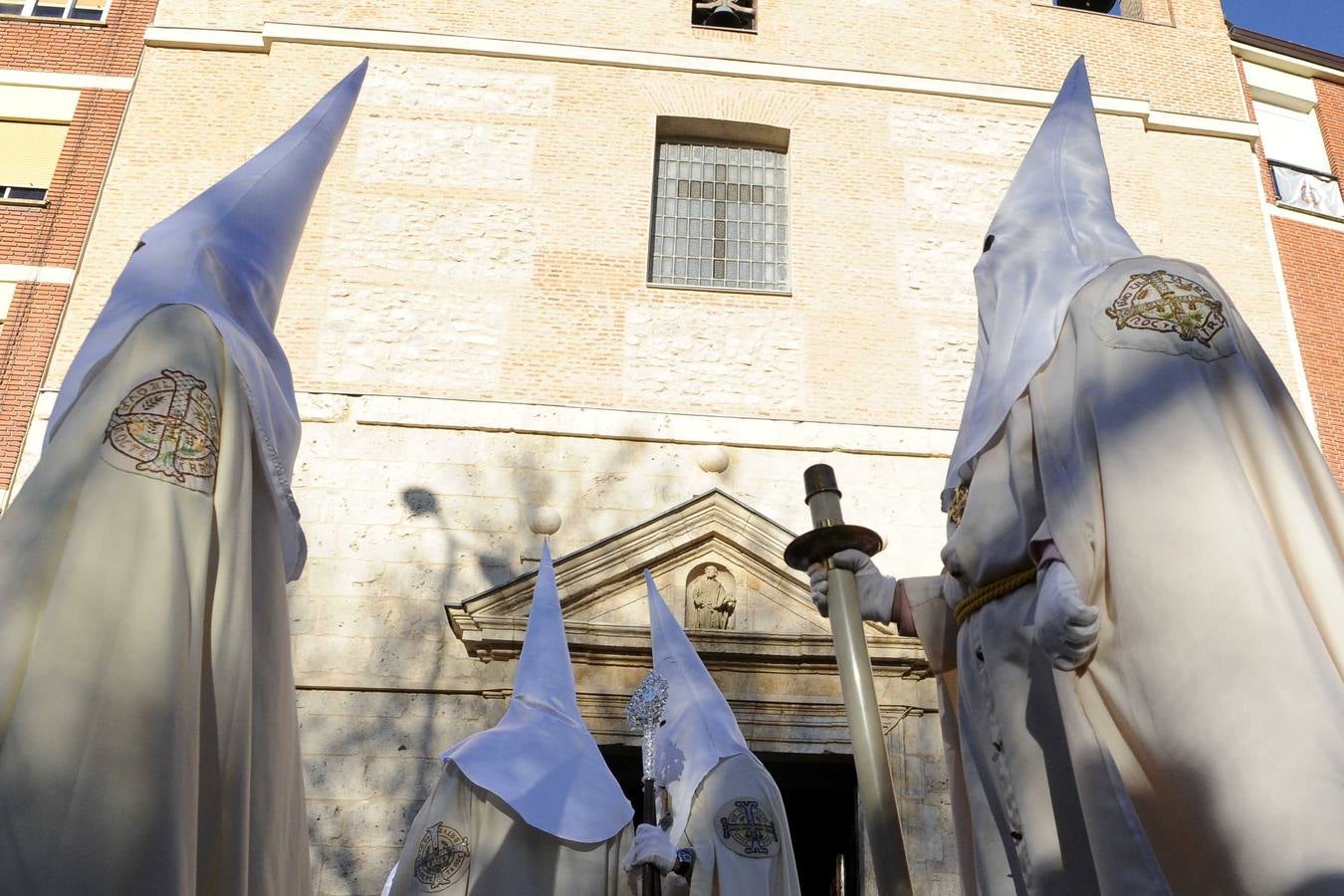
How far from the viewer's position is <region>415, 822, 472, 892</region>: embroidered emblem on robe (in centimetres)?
499

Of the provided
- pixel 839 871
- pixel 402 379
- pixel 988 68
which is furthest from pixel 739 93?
pixel 839 871

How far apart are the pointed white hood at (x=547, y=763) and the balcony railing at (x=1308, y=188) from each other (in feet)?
38.2

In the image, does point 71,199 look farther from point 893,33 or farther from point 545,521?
point 893,33

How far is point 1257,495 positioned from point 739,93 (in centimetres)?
1135

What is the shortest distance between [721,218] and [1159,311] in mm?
10295

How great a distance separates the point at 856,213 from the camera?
12.6 m

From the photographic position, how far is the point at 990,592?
10.2ft

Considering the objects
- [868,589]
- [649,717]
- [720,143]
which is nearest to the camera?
[868,589]

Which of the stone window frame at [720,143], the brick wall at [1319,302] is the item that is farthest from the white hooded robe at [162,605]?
the brick wall at [1319,302]

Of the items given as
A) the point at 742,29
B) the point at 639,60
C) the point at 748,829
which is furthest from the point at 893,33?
the point at 748,829

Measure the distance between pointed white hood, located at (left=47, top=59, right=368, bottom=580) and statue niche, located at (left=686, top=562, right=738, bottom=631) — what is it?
718cm

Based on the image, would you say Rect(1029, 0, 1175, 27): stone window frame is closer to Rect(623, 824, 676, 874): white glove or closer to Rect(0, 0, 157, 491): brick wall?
Rect(0, 0, 157, 491): brick wall

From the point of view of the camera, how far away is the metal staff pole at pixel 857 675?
3092mm

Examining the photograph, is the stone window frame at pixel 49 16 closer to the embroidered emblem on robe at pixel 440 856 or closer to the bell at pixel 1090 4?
the bell at pixel 1090 4
